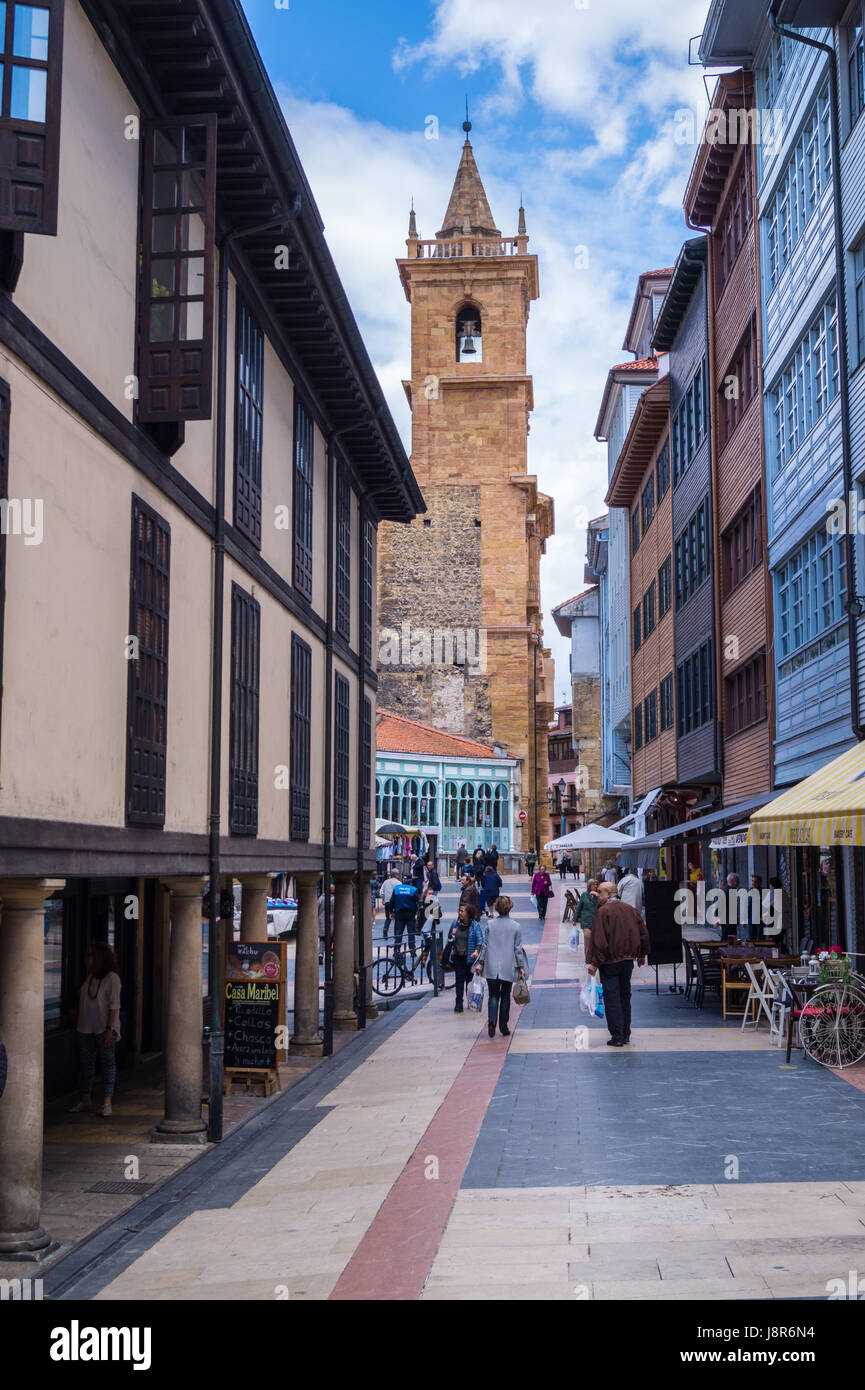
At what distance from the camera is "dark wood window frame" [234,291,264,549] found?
44.5ft

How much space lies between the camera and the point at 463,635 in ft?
256

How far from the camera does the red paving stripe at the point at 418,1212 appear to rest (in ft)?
23.5

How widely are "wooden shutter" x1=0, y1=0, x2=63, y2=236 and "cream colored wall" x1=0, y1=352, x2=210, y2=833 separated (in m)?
0.82

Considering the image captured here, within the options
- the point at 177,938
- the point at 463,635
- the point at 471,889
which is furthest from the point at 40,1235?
the point at 463,635

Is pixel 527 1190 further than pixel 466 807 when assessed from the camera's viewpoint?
No

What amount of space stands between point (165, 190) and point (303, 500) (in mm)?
6137

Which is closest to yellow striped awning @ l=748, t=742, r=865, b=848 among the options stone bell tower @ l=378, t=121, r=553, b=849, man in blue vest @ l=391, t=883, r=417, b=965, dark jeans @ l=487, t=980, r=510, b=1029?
dark jeans @ l=487, t=980, r=510, b=1029

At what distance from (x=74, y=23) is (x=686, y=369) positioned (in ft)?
85.2

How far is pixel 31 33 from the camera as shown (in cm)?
780

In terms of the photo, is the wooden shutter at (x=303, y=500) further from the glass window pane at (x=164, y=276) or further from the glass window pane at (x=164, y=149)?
the glass window pane at (x=164, y=149)

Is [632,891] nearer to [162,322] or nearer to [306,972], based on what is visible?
[306,972]

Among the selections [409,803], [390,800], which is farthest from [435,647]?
[390,800]

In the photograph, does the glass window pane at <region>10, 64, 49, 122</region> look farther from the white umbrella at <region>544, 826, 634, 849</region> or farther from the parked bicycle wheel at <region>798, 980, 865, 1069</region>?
the white umbrella at <region>544, 826, 634, 849</region>

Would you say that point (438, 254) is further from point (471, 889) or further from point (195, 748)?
point (195, 748)
